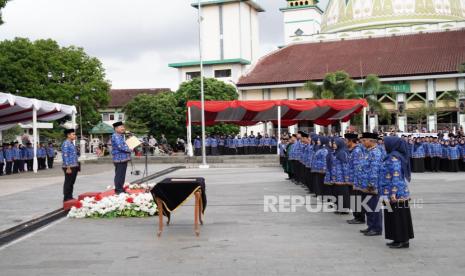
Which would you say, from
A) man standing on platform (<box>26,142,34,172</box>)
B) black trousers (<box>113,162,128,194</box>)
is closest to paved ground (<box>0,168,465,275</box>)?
black trousers (<box>113,162,128,194</box>)

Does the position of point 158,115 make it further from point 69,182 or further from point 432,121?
point 69,182

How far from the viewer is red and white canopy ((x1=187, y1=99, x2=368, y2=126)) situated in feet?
99.0

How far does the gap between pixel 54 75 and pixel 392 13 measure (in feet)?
118

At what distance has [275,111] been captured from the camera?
3281 centimetres

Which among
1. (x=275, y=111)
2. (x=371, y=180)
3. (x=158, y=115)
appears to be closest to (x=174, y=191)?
(x=371, y=180)

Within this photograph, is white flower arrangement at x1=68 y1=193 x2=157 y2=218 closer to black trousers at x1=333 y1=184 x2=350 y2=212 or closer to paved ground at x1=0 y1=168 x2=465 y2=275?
paved ground at x1=0 y1=168 x2=465 y2=275

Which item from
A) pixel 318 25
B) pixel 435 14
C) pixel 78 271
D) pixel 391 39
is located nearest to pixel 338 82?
pixel 391 39

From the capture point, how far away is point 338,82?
38844 mm

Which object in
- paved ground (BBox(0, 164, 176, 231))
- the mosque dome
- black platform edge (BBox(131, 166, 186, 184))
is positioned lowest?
paved ground (BBox(0, 164, 176, 231))

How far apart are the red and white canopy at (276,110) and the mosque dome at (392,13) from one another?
28.3 m

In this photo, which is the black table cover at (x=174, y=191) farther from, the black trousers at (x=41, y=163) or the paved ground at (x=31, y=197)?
the black trousers at (x=41, y=163)

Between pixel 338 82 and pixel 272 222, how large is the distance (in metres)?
30.3

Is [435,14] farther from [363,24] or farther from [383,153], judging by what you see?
[383,153]

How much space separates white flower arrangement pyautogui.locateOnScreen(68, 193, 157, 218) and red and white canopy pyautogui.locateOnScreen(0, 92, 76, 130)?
10.7 m
